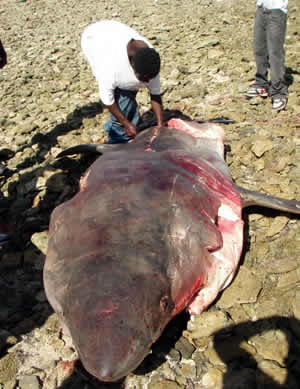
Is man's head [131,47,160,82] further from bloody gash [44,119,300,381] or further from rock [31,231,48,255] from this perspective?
rock [31,231,48,255]

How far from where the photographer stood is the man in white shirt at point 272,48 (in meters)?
4.66

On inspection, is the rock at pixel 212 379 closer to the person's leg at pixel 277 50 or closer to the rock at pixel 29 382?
the rock at pixel 29 382

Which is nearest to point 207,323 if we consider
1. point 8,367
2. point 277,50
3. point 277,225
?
point 277,225

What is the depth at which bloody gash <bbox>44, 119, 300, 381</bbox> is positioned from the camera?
168 centimetres

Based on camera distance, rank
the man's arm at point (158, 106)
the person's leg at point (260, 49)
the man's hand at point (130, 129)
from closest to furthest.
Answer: the man's hand at point (130, 129) < the man's arm at point (158, 106) < the person's leg at point (260, 49)

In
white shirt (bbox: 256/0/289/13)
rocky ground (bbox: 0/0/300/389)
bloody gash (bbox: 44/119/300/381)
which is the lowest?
rocky ground (bbox: 0/0/300/389)

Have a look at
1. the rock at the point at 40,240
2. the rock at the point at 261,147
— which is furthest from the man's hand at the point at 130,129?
the rock at the point at 40,240

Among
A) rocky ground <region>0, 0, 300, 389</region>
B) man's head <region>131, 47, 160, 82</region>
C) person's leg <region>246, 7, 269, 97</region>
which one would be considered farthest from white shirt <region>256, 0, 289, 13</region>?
man's head <region>131, 47, 160, 82</region>

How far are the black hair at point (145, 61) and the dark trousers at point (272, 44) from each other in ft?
6.42

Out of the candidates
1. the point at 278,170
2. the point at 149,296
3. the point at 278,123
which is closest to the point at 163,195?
the point at 149,296

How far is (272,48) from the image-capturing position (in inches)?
188

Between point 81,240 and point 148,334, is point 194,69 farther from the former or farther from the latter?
point 148,334

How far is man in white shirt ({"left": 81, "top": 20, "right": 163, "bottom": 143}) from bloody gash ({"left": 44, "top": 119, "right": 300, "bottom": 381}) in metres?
1.11

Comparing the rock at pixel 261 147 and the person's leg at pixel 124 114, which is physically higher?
the person's leg at pixel 124 114
